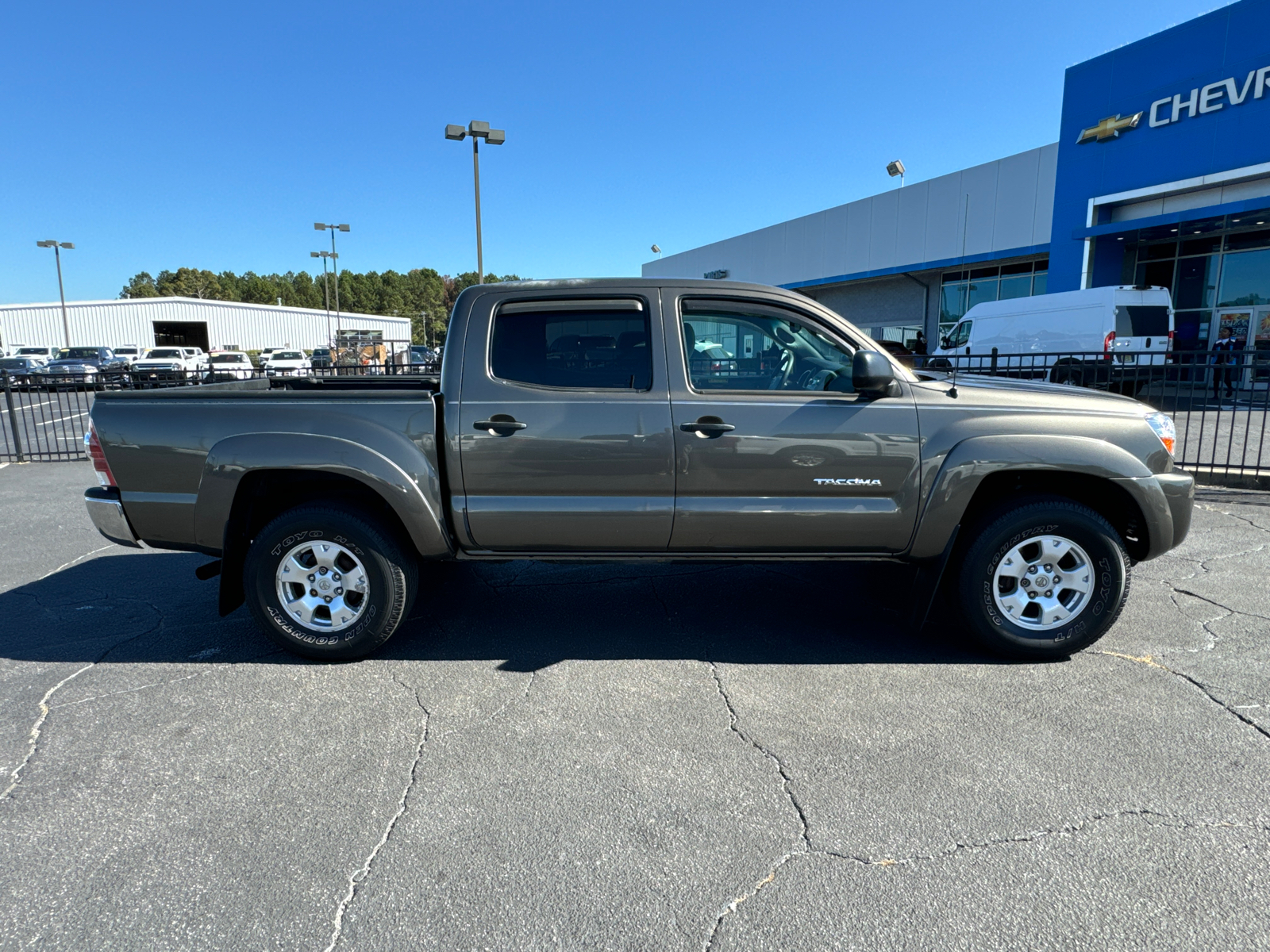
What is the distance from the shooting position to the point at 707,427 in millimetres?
3746

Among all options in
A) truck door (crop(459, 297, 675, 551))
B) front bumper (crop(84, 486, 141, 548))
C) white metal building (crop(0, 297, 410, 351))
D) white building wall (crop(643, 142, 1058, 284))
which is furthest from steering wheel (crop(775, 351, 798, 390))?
white metal building (crop(0, 297, 410, 351))

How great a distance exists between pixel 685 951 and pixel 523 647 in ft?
7.40

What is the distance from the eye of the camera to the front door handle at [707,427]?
3.74m

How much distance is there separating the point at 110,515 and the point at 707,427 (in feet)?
10.4

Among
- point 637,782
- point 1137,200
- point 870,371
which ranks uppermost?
point 1137,200

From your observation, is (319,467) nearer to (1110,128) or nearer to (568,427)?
(568,427)

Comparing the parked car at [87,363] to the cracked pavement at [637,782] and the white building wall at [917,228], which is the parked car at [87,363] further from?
the white building wall at [917,228]

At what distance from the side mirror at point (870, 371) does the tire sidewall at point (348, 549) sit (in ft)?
8.29

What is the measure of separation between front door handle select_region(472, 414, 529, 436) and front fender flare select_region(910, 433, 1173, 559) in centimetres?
212

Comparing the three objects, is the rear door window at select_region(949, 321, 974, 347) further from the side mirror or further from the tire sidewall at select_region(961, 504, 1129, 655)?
the side mirror

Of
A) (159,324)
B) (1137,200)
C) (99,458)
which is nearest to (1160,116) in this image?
(1137,200)

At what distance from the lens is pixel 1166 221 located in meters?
18.5

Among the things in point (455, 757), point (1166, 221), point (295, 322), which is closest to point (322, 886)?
point (455, 757)

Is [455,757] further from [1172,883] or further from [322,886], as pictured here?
[1172,883]
